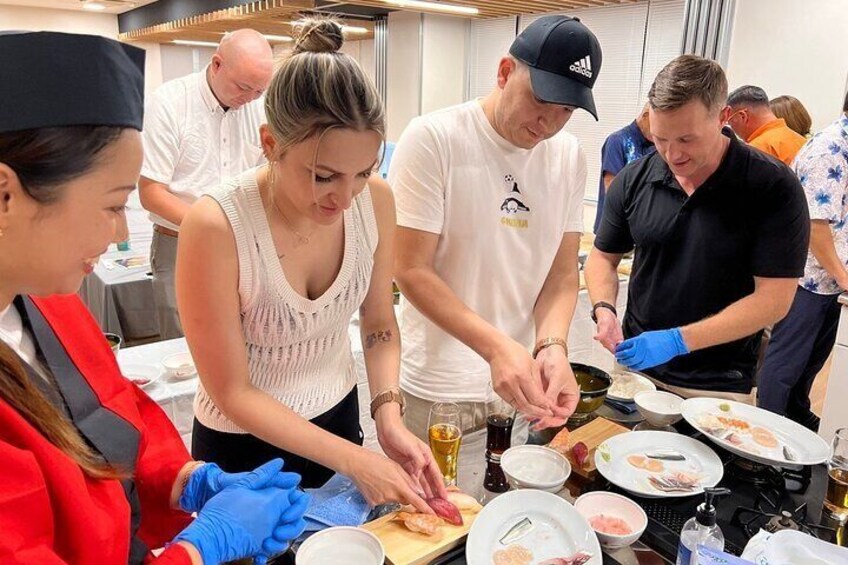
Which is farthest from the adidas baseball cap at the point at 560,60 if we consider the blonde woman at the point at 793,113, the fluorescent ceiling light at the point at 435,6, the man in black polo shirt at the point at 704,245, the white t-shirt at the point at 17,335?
the fluorescent ceiling light at the point at 435,6

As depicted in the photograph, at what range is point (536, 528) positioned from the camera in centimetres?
110

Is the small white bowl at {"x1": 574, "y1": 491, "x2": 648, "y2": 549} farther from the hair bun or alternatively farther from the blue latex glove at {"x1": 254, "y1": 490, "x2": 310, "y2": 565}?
the hair bun

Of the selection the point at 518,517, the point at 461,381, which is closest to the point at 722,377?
the point at 461,381

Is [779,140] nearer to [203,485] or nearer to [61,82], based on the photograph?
[203,485]

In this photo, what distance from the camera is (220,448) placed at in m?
1.38

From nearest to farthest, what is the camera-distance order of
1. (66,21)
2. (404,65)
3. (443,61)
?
(443,61), (404,65), (66,21)

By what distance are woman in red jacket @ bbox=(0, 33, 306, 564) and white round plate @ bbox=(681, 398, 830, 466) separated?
945mm

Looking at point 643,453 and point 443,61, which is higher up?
point 443,61

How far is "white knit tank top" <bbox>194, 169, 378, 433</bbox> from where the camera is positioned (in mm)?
1196

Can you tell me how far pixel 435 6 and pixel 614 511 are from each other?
18.9 feet

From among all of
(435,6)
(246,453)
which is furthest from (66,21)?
(246,453)

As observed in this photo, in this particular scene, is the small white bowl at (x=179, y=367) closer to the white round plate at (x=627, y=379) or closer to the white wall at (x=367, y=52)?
the white round plate at (x=627, y=379)

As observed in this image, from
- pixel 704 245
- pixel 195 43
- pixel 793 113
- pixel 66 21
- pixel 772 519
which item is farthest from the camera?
pixel 195 43

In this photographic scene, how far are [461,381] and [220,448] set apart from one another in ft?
2.13
